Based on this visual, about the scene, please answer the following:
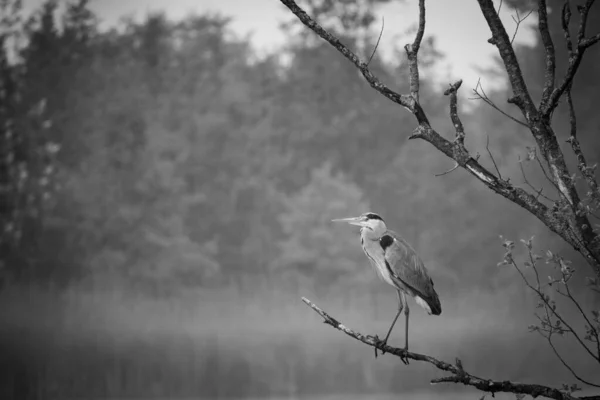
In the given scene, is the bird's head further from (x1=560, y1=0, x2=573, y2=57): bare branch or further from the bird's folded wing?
(x1=560, y1=0, x2=573, y2=57): bare branch

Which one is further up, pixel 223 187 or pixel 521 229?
pixel 223 187

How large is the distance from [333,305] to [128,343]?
27.6 feet

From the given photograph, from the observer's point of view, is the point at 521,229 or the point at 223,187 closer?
the point at 521,229

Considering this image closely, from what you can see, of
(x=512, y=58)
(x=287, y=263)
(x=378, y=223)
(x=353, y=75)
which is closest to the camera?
(x=512, y=58)

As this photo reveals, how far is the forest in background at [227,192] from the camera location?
22688 millimetres

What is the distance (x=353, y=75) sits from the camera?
1128 inches

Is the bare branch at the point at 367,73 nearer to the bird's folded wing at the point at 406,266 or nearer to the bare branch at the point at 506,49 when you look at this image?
the bare branch at the point at 506,49

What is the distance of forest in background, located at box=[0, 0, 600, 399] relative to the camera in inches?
893

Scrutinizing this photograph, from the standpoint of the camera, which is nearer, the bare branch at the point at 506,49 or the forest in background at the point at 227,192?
the bare branch at the point at 506,49

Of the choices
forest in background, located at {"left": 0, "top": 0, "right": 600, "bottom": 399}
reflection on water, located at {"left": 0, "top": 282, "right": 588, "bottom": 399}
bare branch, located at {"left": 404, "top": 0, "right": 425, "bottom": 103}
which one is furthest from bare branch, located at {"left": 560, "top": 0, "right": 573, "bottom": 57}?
forest in background, located at {"left": 0, "top": 0, "right": 600, "bottom": 399}

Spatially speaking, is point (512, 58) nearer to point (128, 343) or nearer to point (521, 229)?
point (128, 343)

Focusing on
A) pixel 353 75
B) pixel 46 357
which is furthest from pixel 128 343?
pixel 353 75

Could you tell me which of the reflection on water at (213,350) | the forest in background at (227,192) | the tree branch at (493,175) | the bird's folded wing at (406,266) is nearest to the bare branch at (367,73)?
the tree branch at (493,175)

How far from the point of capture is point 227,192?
26281 mm
